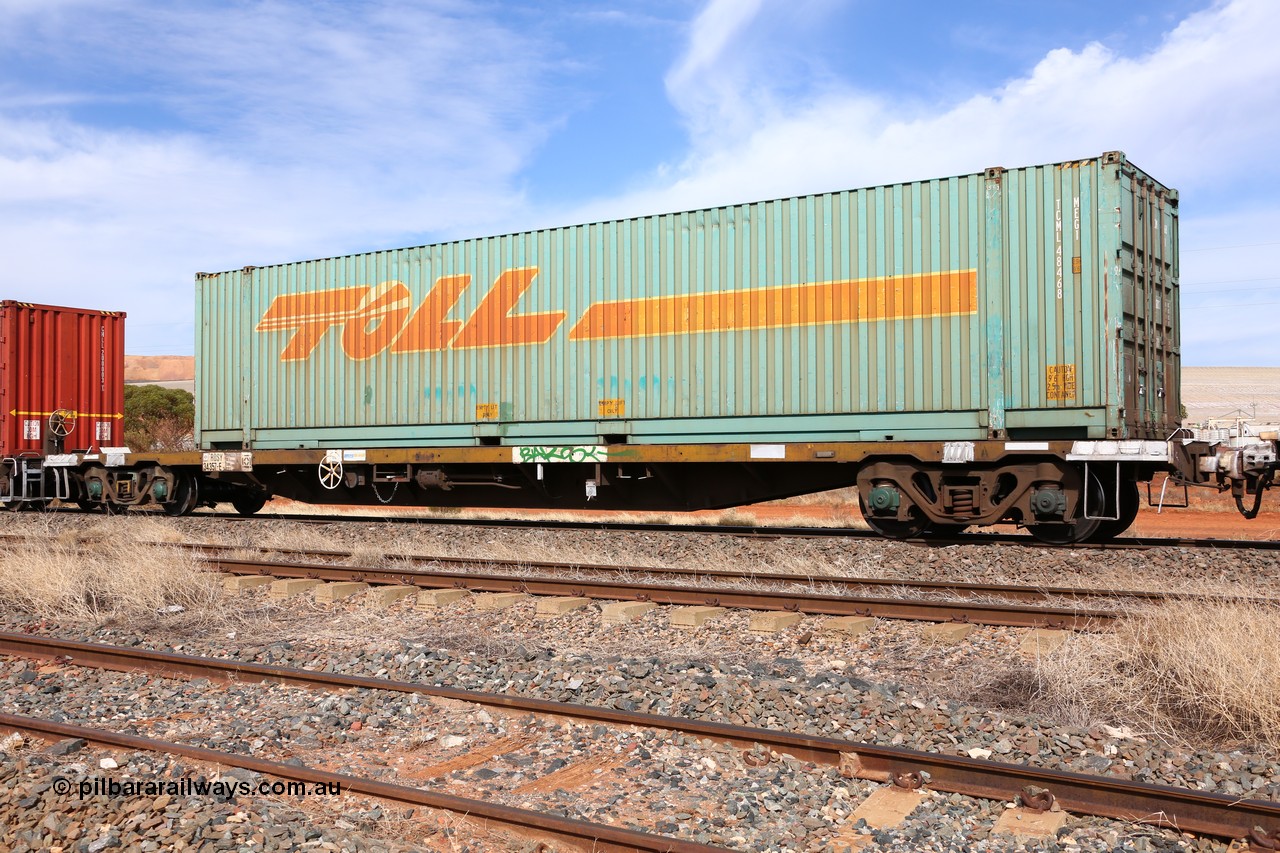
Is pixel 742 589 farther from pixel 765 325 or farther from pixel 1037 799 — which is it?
pixel 1037 799

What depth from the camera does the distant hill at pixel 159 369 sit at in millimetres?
104694

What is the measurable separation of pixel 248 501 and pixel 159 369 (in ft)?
342

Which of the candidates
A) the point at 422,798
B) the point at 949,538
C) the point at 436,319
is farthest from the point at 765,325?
the point at 422,798

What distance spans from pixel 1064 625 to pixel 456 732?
14.0 feet

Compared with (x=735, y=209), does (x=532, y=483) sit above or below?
below

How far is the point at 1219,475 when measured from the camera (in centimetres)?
998

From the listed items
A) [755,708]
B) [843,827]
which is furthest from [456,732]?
[843,827]

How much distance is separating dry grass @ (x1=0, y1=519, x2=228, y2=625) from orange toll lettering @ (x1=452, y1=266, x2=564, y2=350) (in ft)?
15.3

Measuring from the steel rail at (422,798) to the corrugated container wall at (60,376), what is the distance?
14.5 meters

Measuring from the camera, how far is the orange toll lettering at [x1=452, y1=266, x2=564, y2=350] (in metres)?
12.9

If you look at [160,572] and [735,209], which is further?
[735,209]

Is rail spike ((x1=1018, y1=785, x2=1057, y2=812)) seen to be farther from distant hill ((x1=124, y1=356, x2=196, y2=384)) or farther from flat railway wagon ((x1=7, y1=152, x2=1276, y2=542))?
distant hill ((x1=124, y1=356, x2=196, y2=384))

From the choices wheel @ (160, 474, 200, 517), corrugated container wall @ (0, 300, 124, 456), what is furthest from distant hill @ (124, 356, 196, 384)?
wheel @ (160, 474, 200, 517)

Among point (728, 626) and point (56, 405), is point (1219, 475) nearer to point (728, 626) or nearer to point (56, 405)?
point (728, 626)
